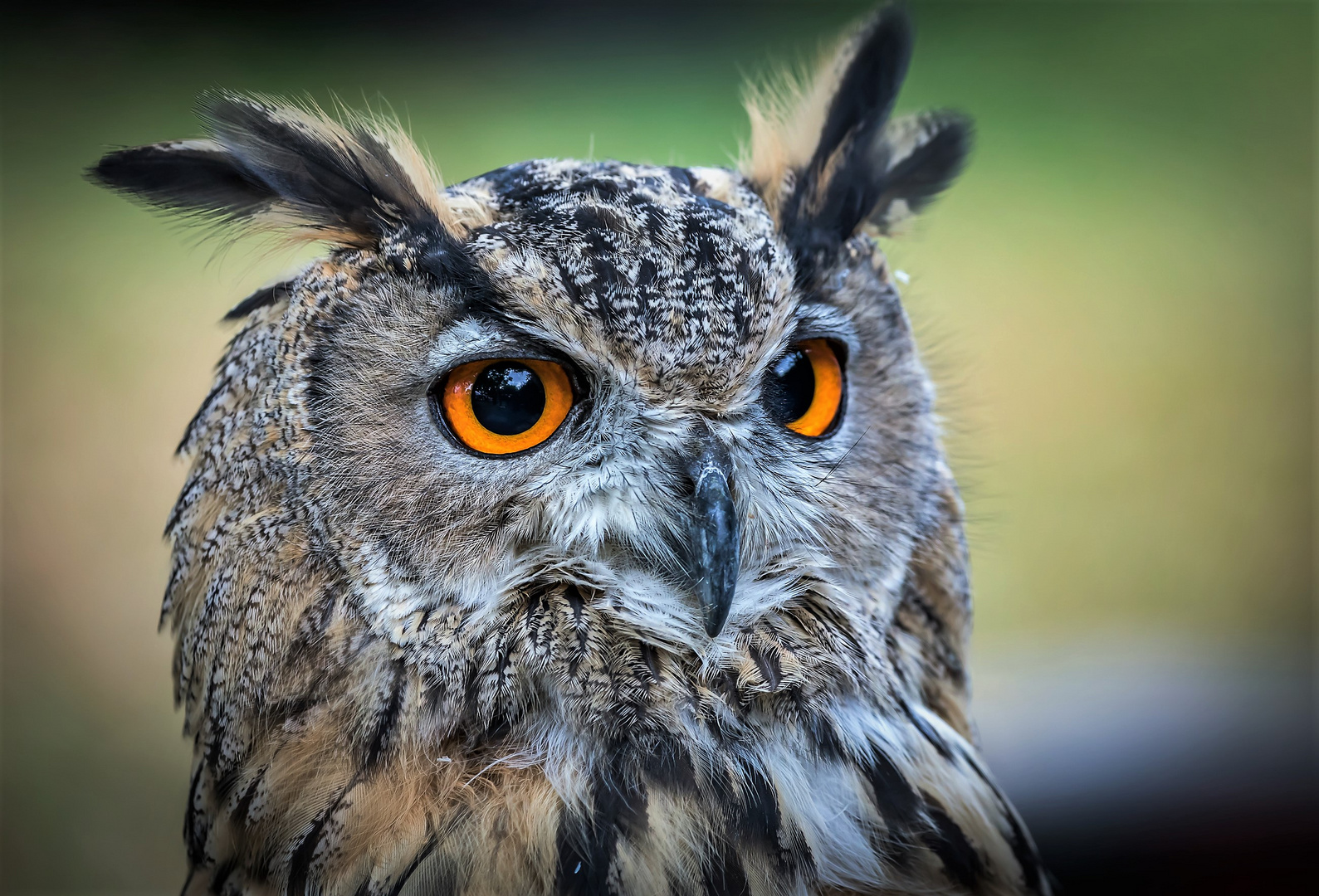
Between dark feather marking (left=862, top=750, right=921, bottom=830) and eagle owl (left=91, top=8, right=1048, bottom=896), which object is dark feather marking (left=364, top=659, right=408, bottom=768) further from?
dark feather marking (left=862, top=750, right=921, bottom=830)

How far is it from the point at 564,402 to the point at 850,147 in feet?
1.42

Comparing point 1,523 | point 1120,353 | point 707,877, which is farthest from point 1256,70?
point 1,523

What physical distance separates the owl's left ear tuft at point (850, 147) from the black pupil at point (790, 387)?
0.10 m

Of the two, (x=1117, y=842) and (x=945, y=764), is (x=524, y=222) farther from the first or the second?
(x=1117, y=842)

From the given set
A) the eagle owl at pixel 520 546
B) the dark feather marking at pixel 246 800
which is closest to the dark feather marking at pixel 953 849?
the eagle owl at pixel 520 546

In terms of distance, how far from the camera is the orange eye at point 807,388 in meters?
0.80

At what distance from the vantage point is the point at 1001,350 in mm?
2195

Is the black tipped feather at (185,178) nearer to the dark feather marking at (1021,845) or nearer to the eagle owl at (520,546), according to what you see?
the eagle owl at (520,546)

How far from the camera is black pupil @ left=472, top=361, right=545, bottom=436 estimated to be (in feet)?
2.38

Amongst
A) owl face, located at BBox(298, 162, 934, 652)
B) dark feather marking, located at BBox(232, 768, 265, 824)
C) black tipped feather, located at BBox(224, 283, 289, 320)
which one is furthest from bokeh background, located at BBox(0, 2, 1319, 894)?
dark feather marking, located at BBox(232, 768, 265, 824)

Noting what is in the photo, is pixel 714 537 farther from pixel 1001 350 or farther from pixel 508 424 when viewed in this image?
pixel 1001 350

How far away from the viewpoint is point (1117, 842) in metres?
1.37

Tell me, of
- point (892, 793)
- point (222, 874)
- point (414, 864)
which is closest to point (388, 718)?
point (414, 864)

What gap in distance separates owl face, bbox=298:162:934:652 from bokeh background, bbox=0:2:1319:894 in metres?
0.19
